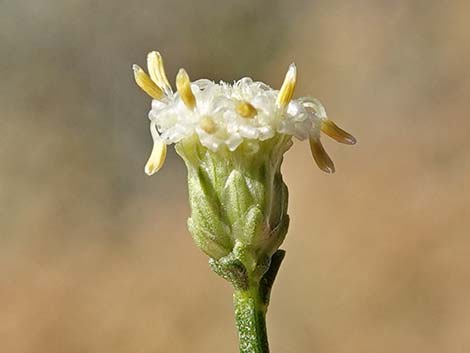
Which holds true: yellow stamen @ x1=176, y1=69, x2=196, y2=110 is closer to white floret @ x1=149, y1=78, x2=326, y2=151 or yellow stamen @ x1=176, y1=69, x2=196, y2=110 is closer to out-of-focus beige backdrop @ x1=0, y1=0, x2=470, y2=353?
white floret @ x1=149, y1=78, x2=326, y2=151

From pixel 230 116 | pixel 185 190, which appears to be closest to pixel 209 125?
pixel 230 116

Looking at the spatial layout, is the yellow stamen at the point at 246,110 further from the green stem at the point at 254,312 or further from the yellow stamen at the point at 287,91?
the green stem at the point at 254,312

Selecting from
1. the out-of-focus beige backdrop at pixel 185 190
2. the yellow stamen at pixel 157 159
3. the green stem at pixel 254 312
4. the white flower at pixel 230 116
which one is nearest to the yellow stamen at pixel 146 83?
the white flower at pixel 230 116

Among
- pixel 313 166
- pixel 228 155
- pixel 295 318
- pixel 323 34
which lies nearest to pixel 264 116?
pixel 228 155

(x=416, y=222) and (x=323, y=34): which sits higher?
(x=323, y=34)

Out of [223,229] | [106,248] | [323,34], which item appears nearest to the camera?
[223,229]

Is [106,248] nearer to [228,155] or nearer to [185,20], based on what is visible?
[185,20]
